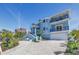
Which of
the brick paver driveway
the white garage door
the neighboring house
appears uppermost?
Answer: the neighboring house

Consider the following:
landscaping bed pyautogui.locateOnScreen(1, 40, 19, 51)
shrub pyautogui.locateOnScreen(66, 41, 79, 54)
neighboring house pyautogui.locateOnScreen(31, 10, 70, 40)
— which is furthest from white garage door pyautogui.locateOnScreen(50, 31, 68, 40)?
landscaping bed pyautogui.locateOnScreen(1, 40, 19, 51)

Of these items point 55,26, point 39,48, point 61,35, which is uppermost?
point 55,26

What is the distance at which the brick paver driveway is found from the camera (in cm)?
603

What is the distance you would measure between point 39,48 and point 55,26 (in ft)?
1.29

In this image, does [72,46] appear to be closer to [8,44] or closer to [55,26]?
[55,26]

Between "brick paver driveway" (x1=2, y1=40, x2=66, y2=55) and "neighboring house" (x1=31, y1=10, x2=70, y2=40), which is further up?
"neighboring house" (x1=31, y1=10, x2=70, y2=40)

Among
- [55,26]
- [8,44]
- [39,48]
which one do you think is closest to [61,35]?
[55,26]

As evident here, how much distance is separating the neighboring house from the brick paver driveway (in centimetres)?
10

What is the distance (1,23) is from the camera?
605cm

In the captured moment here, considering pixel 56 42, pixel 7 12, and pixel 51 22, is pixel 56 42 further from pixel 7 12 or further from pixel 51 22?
pixel 7 12

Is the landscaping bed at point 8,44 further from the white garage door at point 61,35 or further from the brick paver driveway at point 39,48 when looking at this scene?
the white garage door at point 61,35

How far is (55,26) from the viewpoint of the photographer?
6047mm

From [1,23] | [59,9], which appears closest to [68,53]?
[59,9]

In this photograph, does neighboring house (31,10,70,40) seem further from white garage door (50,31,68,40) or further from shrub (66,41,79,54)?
shrub (66,41,79,54)
